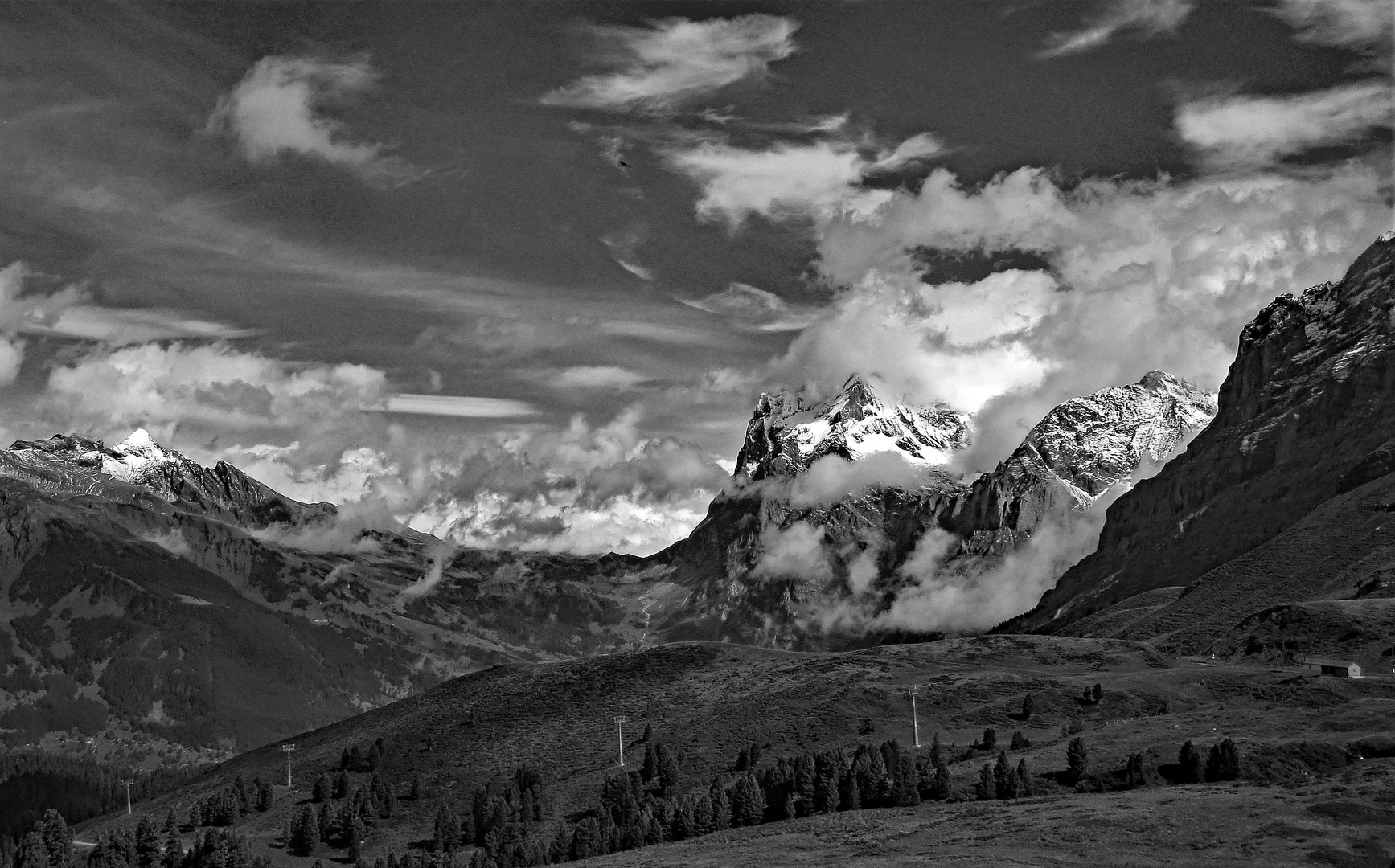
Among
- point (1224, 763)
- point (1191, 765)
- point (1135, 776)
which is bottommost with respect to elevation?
point (1135, 776)

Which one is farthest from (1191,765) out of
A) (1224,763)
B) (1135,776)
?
(1135,776)

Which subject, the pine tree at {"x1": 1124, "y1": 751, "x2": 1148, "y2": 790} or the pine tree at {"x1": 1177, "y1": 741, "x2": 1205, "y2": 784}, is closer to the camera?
the pine tree at {"x1": 1177, "y1": 741, "x2": 1205, "y2": 784}

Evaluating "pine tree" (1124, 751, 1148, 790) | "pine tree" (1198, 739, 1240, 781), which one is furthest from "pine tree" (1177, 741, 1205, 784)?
"pine tree" (1124, 751, 1148, 790)

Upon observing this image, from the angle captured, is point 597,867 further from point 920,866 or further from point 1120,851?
point 1120,851

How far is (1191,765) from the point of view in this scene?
635 ft

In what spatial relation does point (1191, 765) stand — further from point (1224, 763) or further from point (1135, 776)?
point (1135, 776)

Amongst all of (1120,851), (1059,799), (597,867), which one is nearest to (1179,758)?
(1059,799)

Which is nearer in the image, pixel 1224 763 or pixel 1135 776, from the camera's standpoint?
pixel 1224 763

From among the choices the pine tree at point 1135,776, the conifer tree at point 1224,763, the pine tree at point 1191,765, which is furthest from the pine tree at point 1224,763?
the pine tree at point 1135,776

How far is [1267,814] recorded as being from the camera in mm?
156875

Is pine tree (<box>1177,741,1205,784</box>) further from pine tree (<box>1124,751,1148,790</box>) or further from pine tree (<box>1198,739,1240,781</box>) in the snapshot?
pine tree (<box>1124,751,1148,790</box>)

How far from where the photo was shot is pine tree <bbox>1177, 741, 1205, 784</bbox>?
191 m

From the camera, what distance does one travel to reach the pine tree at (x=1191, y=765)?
191250 millimetres

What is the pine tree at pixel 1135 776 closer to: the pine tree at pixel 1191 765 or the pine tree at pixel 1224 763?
the pine tree at pixel 1191 765
